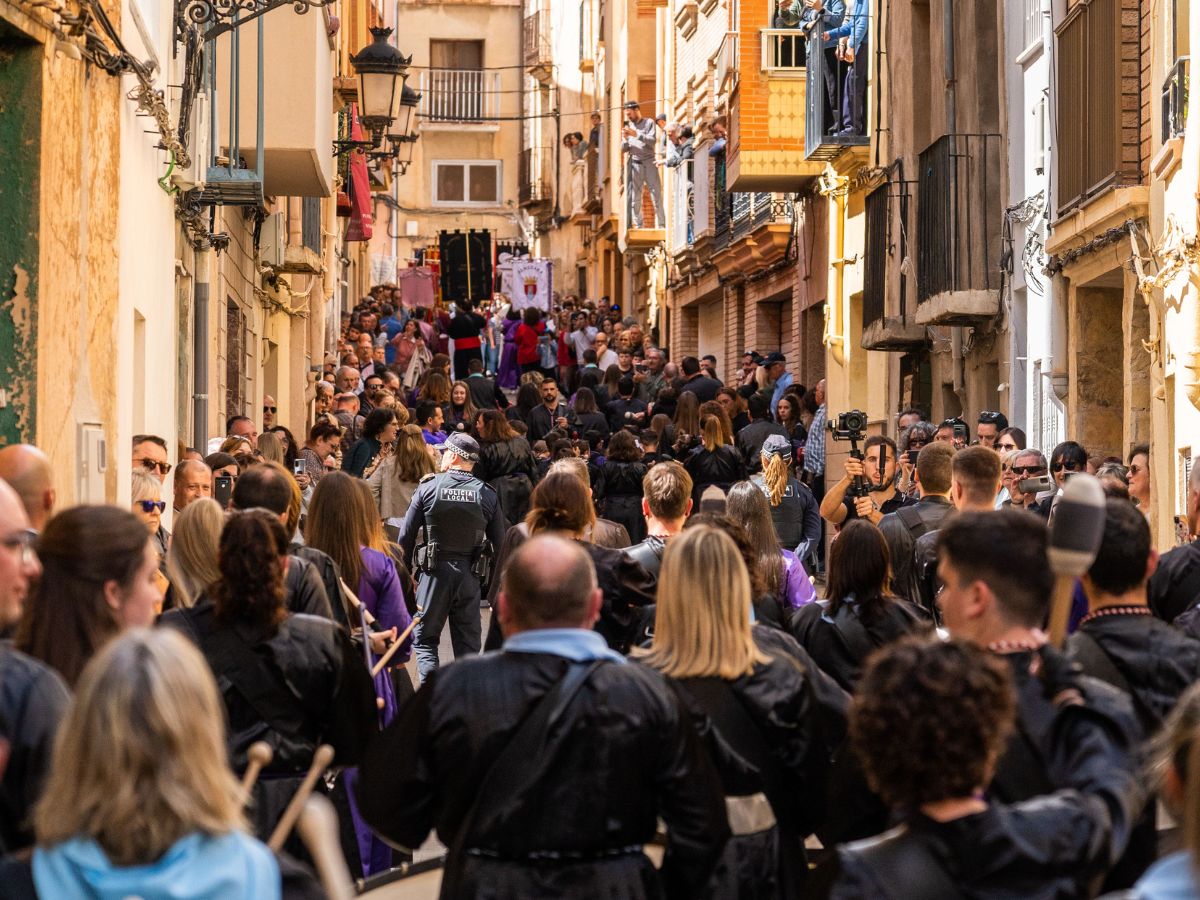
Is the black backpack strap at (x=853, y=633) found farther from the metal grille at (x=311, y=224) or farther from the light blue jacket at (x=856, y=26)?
the metal grille at (x=311, y=224)

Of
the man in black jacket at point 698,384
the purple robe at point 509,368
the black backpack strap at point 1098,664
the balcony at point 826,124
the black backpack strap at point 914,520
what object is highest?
the balcony at point 826,124

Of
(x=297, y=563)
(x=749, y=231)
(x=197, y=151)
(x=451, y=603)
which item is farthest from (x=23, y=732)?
(x=749, y=231)

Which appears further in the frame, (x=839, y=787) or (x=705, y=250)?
(x=705, y=250)

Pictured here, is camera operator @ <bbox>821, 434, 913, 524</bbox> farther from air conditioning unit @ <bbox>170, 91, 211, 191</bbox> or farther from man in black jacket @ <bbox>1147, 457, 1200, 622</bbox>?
air conditioning unit @ <bbox>170, 91, 211, 191</bbox>

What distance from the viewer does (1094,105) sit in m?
15.4

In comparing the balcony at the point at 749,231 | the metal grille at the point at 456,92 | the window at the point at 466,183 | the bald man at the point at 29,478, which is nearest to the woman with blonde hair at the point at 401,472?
the bald man at the point at 29,478

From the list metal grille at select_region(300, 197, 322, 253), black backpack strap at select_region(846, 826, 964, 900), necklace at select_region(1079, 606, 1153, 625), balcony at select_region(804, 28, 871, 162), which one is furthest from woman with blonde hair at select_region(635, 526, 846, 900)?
metal grille at select_region(300, 197, 322, 253)

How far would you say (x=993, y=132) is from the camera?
19.2 meters

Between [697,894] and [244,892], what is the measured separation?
1938 mm

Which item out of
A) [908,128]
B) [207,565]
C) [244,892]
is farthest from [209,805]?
[908,128]

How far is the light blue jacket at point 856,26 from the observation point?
949 inches

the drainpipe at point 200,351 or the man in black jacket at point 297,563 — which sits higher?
the drainpipe at point 200,351

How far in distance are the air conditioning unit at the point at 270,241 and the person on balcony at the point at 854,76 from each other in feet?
20.2

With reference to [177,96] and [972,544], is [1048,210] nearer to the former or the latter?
[177,96]
